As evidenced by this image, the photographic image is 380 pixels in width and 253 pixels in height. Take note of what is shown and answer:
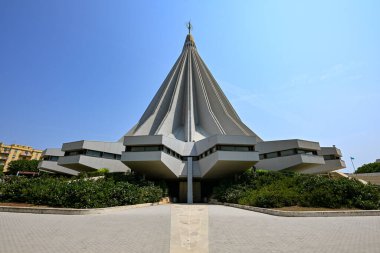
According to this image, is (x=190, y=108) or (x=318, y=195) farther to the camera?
(x=190, y=108)

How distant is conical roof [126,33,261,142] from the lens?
31062 millimetres

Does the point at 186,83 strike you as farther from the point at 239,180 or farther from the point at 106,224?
the point at 106,224

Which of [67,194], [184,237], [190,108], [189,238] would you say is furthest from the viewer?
[190,108]

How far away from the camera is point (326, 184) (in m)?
14.6

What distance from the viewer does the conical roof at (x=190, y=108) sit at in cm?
3106

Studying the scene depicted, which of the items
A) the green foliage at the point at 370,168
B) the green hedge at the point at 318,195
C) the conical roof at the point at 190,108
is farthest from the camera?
the green foliage at the point at 370,168

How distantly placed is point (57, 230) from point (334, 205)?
534 inches

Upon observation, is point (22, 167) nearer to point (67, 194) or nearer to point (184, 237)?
point (67, 194)

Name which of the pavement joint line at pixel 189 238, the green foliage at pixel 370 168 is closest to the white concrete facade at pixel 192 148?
the pavement joint line at pixel 189 238

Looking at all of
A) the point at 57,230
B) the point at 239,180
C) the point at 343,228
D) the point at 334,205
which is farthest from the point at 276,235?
the point at 239,180

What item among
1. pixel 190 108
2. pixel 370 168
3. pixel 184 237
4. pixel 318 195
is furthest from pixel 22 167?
pixel 370 168

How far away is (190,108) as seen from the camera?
33812mm

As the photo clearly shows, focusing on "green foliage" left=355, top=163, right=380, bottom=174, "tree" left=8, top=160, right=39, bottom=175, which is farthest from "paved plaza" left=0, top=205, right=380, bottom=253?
"tree" left=8, top=160, right=39, bottom=175

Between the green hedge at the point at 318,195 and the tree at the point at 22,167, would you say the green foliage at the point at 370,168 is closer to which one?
the green hedge at the point at 318,195
